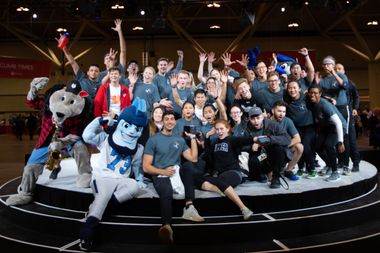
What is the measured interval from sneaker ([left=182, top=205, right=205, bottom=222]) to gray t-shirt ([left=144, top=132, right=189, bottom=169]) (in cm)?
55

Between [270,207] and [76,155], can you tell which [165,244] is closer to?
[270,207]

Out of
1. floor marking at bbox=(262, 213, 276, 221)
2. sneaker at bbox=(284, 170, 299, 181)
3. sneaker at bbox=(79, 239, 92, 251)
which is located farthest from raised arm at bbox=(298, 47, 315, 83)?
sneaker at bbox=(79, 239, 92, 251)

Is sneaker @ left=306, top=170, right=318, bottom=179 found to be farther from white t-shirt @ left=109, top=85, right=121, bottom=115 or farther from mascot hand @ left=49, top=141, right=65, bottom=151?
mascot hand @ left=49, top=141, right=65, bottom=151

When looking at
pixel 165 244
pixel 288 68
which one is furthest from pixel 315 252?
pixel 288 68

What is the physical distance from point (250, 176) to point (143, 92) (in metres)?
2.07

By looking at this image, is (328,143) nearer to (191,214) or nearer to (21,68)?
(191,214)

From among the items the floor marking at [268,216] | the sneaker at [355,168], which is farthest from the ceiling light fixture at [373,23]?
the floor marking at [268,216]

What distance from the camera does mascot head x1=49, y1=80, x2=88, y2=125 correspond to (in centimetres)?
525

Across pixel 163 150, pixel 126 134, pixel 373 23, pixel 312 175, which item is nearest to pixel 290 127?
pixel 312 175

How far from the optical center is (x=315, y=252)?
13.9 ft

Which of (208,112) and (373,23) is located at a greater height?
(373,23)

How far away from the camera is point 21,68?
16.6 metres

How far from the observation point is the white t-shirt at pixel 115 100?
5883mm

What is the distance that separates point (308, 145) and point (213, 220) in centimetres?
208
